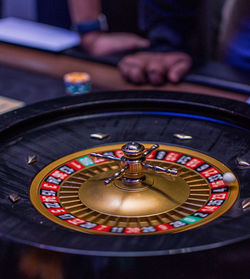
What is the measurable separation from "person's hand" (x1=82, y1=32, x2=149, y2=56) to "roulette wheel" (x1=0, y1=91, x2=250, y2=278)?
1.14 m

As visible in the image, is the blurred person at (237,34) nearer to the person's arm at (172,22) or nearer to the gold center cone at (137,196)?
the person's arm at (172,22)

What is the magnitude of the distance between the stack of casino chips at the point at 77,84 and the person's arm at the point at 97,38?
1.68 feet

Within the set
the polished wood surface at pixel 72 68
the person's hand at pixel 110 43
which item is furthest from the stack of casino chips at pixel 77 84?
the person's hand at pixel 110 43

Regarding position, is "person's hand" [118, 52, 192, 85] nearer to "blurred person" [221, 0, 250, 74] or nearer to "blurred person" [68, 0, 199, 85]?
"blurred person" [68, 0, 199, 85]

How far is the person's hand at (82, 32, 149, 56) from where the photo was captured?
271cm

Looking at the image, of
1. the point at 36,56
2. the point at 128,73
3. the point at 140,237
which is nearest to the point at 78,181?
the point at 140,237

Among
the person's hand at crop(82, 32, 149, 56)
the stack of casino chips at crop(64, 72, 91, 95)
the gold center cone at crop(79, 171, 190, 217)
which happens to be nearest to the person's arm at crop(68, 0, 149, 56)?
the person's hand at crop(82, 32, 149, 56)

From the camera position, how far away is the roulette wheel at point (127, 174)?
84cm

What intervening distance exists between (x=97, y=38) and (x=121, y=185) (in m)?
1.82

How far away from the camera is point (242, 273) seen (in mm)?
806

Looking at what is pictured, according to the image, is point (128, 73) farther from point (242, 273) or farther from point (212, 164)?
point (242, 273)

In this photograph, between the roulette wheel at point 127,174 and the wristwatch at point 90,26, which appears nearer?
the roulette wheel at point 127,174

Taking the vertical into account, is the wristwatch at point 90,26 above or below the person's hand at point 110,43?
above

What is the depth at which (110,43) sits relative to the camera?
2.75 metres
